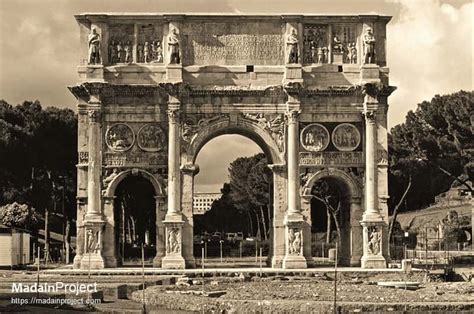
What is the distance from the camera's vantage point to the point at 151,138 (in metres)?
40.9

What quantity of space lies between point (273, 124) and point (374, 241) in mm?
6677

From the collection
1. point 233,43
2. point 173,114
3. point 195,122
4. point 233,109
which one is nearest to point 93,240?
point 173,114

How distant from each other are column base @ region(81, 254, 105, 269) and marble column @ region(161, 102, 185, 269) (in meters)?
2.64

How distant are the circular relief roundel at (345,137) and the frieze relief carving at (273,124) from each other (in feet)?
7.45

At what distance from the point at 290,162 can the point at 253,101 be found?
3.14 m

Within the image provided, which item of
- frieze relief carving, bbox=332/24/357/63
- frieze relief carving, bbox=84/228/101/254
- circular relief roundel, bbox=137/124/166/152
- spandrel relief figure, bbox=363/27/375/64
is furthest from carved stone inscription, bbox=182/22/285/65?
frieze relief carving, bbox=84/228/101/254

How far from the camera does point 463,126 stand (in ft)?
179

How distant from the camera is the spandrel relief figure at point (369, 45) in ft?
133

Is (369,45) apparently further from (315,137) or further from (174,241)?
(174,241)

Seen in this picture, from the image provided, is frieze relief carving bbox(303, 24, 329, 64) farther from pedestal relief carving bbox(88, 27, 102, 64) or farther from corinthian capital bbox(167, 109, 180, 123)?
pedestal relief carving bbox(88, 27, 102, 64)

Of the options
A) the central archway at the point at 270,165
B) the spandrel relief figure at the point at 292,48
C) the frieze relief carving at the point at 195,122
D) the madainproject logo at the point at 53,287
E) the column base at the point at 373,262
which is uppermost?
the spandrel relief figure at the point at 292,48

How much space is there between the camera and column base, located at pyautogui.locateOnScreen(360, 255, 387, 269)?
39.5 metres

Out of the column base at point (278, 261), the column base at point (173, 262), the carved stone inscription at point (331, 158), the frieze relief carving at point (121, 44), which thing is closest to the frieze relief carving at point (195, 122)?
→ the frieze relief carving at point (121, 44)

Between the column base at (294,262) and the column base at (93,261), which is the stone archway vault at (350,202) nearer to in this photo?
the column base at (294,262)
